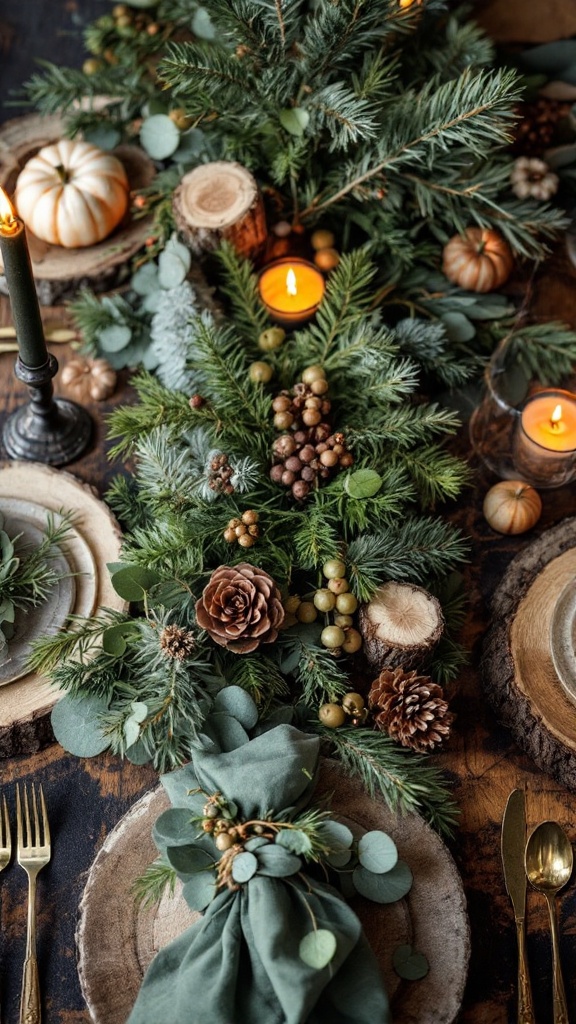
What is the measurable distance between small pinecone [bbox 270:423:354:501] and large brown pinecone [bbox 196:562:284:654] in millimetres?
166

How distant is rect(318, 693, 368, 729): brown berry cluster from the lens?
3.63 ft

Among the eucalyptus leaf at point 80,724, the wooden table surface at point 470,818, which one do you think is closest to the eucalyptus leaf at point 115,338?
the wooden table surface at point 470,818

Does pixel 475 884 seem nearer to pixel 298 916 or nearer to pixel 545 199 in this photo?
pixel 298 916

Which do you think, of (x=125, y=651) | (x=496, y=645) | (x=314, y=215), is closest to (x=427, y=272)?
(x=314, y=215)

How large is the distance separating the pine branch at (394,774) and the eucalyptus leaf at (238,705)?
11cm

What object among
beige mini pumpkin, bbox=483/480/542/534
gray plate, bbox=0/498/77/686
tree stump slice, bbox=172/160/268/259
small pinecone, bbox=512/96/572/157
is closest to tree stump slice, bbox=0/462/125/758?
gray plate, bbox=0/498/77/686

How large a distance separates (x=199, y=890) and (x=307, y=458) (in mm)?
554

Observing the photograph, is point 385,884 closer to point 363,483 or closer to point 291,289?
point 363,483

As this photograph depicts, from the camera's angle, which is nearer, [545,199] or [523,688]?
[523,688]

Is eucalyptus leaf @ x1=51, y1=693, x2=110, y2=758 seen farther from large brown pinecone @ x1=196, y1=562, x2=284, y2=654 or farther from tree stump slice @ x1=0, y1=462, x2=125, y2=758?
large brown pinecone @ x1=196, y1=562, x2=284, y2=654

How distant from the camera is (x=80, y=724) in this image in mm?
1115

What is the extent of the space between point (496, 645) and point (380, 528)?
0.74 ft

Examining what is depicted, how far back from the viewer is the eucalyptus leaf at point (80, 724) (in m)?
1.11

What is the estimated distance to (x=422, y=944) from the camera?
991mm
